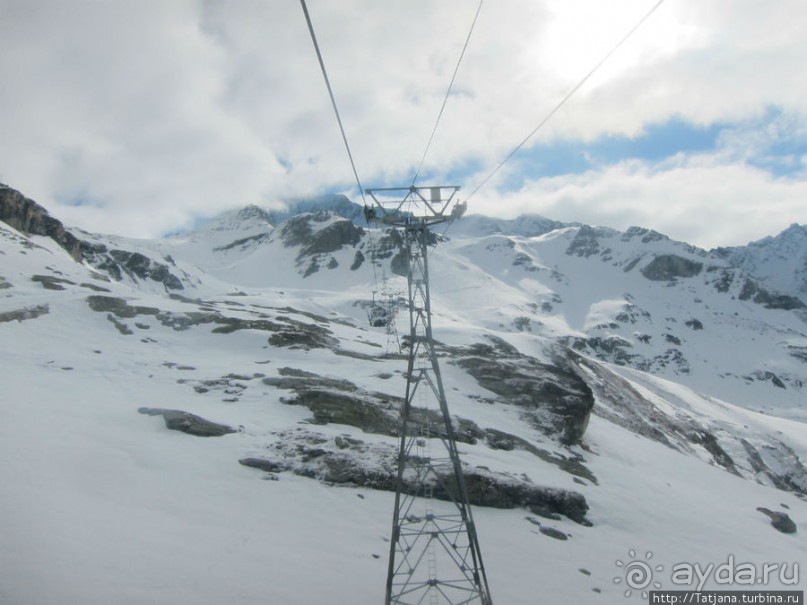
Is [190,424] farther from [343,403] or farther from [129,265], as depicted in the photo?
[129,265]

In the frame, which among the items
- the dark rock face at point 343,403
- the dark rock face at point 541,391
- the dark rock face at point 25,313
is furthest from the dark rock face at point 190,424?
the dark rock face at point 25,313

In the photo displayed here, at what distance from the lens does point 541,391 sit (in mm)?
40594

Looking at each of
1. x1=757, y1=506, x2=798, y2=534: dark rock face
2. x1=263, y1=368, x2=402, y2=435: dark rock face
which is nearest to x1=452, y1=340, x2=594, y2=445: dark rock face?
x1=263, y1=368, x2=402, y2=435: dark rock face

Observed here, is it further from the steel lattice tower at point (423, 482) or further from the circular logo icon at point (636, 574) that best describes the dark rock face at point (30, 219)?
the circular logo icon at point (636, 574)

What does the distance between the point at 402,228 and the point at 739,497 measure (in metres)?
35.7

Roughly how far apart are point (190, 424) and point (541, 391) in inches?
1034

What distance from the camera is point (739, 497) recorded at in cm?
3691

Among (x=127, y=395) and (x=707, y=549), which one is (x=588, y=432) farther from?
(x=127, y=395)

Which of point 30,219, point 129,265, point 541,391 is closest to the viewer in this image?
point 541,391

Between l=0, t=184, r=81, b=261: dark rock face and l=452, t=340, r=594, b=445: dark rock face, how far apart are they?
103 m

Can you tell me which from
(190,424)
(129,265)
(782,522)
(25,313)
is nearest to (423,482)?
(190,424)

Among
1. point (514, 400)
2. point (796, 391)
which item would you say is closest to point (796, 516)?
point (514, 400)

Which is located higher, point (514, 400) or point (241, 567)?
point (514, 400)

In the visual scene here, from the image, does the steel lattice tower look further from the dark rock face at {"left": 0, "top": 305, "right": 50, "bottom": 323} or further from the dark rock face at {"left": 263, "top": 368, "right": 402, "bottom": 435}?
the dark rock face at {"left": 0, "top": 305, "right": 50, "bottom": 323}
